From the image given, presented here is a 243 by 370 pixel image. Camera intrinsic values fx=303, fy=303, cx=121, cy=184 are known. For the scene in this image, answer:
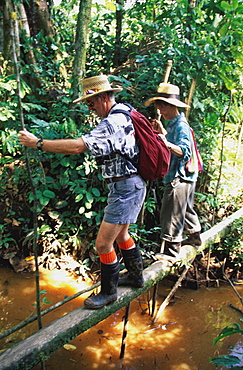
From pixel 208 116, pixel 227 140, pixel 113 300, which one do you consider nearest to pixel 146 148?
pixel 113 300

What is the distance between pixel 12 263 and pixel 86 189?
1.68 metres

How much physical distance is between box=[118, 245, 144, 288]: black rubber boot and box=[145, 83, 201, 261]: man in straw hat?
0.72 meters

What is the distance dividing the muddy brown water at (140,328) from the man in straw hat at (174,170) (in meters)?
1.14

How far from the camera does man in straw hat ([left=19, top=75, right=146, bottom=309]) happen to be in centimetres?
210

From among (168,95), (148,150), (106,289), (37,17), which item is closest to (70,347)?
(106,289)

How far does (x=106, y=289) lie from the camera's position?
2.63 metres

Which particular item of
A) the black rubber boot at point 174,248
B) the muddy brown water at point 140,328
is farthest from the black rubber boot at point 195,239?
the muddy brown water at point 140,328

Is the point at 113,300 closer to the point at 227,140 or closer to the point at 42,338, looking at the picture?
the point at 42,338

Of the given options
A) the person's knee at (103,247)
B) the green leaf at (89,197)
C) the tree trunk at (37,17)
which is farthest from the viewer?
the tree trunk at (37,17)

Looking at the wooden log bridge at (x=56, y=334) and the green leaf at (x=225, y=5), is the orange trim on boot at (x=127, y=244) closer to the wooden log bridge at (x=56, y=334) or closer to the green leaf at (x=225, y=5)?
the wooden log bridge at (x=56, y=334)

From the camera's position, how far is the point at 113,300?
267cm

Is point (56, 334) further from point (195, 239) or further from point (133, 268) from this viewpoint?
point (195, 239)

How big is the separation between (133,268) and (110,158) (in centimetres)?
114

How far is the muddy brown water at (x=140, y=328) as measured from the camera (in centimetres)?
345
